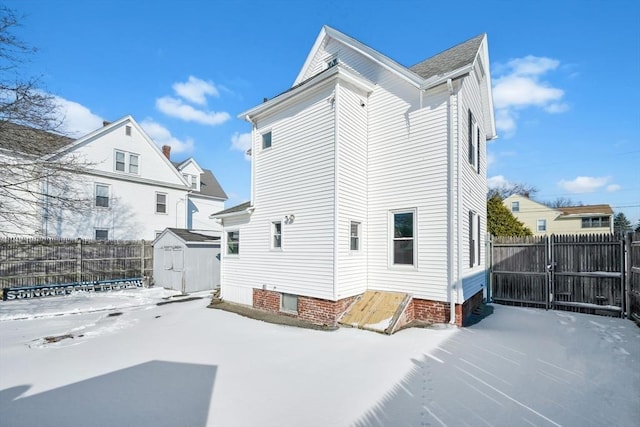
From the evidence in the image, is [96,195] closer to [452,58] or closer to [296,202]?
[296,202]

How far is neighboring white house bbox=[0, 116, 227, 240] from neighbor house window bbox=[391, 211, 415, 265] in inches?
628

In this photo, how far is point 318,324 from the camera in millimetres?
8141

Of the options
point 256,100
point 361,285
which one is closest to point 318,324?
point 361,285

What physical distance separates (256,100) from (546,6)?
921cm

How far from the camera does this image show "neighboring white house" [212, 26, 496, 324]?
25.4ft

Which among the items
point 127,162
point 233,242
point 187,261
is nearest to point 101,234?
point 127,162

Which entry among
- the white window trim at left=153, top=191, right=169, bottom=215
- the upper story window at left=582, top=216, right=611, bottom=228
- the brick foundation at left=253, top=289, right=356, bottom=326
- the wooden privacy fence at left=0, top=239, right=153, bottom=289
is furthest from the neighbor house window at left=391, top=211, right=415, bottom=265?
the upper story window at left=582, top=216, right=611, bottom=228

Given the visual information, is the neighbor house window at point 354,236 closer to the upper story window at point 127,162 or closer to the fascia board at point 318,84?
the fascia board at point 318,84

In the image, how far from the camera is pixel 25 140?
1152 centimetres

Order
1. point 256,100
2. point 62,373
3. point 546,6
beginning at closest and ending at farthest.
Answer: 1. point 62,373
2. point 546,6
3. point 256,100

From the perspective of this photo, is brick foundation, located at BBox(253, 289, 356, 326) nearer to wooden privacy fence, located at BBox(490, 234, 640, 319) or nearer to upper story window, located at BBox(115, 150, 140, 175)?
wooden privacy fence, located at BBox(490, 234, 640, 319)

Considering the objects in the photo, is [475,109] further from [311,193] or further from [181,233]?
[181,233]

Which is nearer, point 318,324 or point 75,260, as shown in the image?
point 318,324

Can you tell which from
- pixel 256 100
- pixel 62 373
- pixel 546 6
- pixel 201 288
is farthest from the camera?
pixel 201 288
